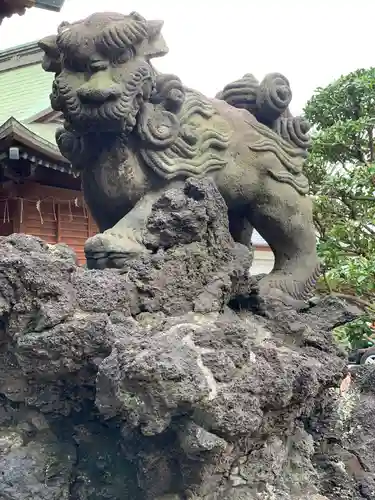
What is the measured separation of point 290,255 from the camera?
2.53m

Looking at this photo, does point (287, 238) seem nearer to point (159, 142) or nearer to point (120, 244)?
point (159, 142)

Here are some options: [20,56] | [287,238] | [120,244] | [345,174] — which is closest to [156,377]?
[120,244]

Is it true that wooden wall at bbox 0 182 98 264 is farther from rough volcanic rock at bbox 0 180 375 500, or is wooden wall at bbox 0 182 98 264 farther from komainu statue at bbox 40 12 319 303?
rough volcanic rock at bbox 0 180 375 500

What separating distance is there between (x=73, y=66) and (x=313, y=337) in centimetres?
117

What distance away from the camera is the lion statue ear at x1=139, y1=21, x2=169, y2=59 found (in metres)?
2.13

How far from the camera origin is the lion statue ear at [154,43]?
6.98 ft

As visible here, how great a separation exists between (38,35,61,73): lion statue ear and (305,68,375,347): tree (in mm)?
5072

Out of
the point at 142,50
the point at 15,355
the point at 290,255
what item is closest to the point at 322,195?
the point at 290,255

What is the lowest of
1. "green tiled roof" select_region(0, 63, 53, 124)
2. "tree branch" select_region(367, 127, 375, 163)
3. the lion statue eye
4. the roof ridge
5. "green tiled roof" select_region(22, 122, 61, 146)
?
the lion statue eye

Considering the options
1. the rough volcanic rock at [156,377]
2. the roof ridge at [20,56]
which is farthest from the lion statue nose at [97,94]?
the roof ridge at [20,56]

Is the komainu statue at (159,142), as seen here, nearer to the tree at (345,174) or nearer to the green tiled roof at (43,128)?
the tree at (345,174)

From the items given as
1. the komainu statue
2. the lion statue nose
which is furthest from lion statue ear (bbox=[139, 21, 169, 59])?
the lion statue nose

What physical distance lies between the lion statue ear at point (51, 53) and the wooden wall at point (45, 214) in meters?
5.89

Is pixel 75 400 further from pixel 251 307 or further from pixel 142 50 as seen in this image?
pixel 142 50
